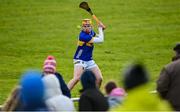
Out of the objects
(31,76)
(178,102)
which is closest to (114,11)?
(178,102)

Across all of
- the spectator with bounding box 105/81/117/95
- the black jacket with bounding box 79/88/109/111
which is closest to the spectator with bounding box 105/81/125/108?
the spectator with bounding box 105/81/117/95

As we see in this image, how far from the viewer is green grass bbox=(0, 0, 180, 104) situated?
74.9 feet

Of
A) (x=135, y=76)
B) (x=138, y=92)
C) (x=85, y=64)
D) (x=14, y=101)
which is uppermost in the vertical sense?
(x=135, y=76)

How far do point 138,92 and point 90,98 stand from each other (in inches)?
134

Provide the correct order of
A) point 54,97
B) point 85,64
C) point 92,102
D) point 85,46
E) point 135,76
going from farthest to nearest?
point 85,46 → point 85,64 → point 92,102 → point 54,97 → point 135,76

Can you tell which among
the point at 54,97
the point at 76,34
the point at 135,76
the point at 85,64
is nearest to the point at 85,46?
the point at 85,64

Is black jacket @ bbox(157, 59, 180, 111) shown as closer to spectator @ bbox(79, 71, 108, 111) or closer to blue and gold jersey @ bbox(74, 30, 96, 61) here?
spectator @ bbox(79, 71, 108, 111)

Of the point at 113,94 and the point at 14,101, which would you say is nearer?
the point at 14,101

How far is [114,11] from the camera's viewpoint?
31.2 meters

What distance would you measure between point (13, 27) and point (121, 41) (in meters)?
4.48

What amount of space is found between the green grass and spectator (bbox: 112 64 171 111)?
1140cm

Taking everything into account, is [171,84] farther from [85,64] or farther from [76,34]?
[76,34]

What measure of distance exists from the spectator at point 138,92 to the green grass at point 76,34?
11402 millimetres

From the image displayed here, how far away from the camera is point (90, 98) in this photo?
10148mm
